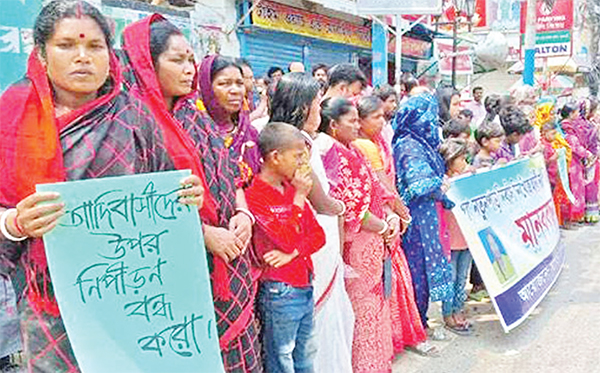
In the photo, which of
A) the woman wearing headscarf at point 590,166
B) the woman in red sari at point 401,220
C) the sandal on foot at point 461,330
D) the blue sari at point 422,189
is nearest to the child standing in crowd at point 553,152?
the woman wearing headscarf at point 590,166

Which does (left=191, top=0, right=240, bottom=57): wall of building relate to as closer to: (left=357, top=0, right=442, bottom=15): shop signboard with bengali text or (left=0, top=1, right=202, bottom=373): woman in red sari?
(left=357, top=0, right=442, bottom=15): shop signboard with bengali text

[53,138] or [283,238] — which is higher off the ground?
[53,138]

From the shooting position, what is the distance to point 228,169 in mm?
2053

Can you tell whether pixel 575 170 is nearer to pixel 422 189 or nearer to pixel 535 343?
pixel 535 343

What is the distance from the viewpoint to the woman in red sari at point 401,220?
338 centimetres

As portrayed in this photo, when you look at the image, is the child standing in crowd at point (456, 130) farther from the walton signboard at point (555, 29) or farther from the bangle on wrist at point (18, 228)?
the walton signboard at point (555, 29)

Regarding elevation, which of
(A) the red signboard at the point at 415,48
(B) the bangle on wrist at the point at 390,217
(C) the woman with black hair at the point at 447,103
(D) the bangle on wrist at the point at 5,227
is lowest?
(B) the bangle on wrist at the point at 390,217

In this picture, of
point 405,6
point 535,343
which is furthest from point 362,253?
point 405,6

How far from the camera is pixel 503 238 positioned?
4.27 m

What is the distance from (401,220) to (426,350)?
88cm

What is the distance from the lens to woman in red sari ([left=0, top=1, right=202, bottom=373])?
5.19 ft

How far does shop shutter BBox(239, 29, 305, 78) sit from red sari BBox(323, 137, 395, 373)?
6.60 m

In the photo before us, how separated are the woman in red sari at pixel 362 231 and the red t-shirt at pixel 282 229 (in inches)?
20.9

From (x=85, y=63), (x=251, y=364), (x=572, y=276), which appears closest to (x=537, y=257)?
(x=572, y=276)
